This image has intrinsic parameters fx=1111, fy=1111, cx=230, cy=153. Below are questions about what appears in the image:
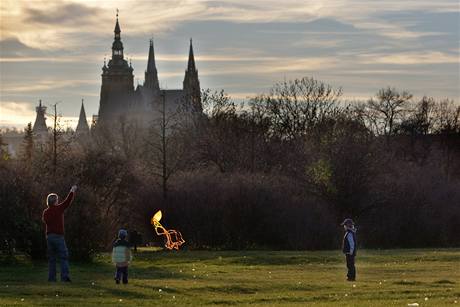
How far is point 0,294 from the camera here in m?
25.0

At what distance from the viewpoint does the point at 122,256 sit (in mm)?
27859

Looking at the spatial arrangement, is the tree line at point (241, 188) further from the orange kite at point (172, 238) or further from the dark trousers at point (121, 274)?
the dark trousers at point (121, 274)

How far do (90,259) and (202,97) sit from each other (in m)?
58.5

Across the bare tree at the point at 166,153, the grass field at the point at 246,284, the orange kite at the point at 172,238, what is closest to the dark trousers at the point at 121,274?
the grass field at the point at 246,284

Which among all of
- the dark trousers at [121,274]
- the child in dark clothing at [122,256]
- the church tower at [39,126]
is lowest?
the dark trousers at [121,274]

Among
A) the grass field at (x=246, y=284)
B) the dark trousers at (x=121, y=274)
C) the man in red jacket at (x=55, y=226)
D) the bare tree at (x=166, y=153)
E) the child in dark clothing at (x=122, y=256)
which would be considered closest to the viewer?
the grass field at (x=246, y=284)

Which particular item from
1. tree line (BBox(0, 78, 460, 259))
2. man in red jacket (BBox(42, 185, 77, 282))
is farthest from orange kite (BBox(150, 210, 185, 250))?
man in red jacket (BBox(42, 185, 77, 282))

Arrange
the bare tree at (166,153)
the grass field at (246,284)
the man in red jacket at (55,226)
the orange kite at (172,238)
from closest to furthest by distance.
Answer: the grass field at (246,284), the man in red jacket at (55,226), the orange kite at (172,238), the bare tree at (166,153)

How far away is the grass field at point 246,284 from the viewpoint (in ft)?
79.6

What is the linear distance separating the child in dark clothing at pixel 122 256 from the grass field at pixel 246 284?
47 centimetres

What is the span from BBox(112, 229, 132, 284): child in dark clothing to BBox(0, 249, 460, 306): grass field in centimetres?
47

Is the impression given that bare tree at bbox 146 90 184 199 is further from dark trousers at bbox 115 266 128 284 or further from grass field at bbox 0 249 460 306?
dark trousers at bbox 115 266 128 284

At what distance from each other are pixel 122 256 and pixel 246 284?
341cm

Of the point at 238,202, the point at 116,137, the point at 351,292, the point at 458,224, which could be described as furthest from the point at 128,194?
the point at 116,137
